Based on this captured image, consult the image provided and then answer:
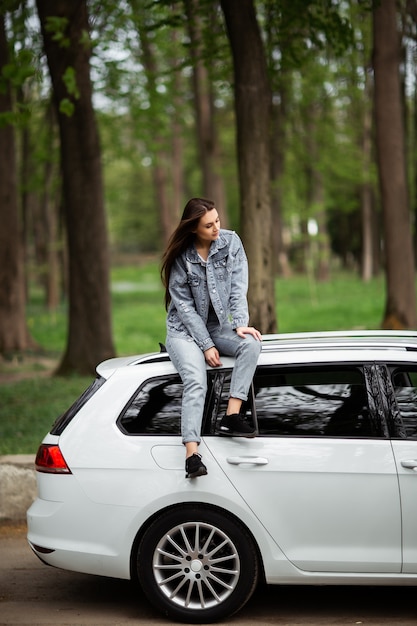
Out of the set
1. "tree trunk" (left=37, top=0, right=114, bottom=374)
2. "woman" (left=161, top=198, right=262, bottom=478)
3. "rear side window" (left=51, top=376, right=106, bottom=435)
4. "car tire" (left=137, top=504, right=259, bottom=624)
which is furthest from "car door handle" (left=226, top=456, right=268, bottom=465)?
"tree trunk" (left=37, top=0, right=114, bottom=374)

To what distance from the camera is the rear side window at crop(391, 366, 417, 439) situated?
17.1 ft

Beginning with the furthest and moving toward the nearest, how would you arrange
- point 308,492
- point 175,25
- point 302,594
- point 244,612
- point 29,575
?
1. point 175,25
2. point 29,575
3. point 302,594
4. point 244,612
5. point 308,492

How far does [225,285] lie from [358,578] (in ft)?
6.20

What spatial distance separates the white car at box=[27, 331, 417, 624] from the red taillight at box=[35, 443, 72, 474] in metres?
0.01

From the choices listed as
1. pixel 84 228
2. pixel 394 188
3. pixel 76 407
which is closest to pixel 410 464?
pixel 76 407

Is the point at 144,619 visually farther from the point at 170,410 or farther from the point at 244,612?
the point at 170,410

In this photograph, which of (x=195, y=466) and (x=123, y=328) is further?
(x=123, y=328)

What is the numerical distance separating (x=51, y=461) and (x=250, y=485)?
118 cm

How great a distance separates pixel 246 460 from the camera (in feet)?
17.1

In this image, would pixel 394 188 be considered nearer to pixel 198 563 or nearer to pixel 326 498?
pixel 326 498

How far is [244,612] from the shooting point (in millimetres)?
5539

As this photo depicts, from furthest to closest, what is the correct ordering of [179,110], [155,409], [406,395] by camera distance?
1. [179,110]
2. [155,409]
3. [406,395]

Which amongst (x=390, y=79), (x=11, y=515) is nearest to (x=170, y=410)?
(x=11, y=515)

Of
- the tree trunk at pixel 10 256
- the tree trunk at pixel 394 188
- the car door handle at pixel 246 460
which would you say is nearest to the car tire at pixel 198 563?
the car door handle at pixel 246 460
